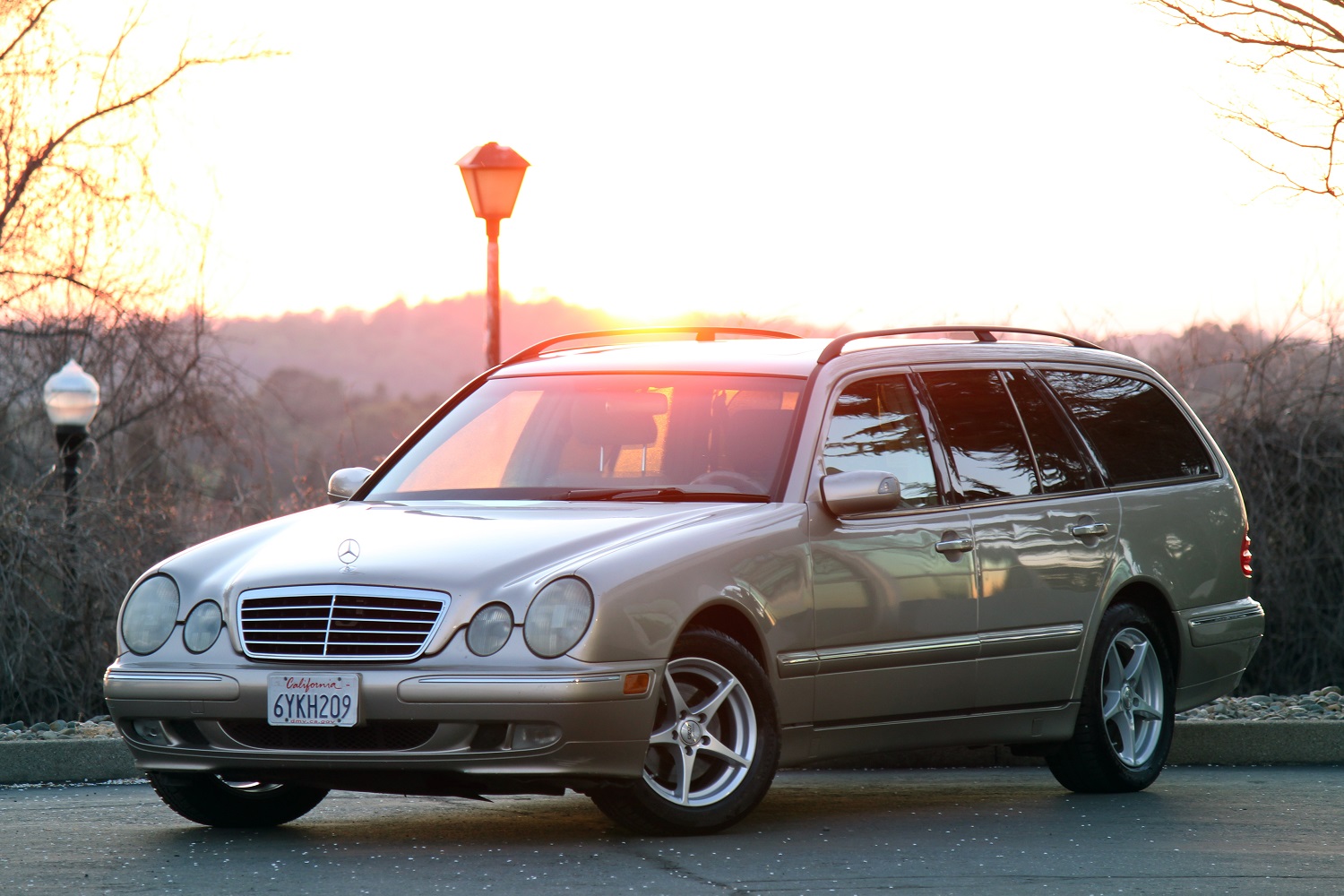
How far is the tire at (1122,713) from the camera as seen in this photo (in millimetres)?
8242

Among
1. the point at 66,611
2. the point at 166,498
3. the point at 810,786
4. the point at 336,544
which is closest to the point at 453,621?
the point at 336,544

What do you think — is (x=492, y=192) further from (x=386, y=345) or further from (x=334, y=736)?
(x=386, y=345)

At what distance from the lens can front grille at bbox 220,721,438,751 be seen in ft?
20.4

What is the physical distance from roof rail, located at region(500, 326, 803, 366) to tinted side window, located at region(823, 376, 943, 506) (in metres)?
0.79

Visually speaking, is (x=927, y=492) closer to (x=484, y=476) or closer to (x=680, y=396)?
(x=680, y=396)

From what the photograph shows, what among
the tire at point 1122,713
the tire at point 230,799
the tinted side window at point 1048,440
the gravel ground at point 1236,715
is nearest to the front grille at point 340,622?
the tire at point 230,799

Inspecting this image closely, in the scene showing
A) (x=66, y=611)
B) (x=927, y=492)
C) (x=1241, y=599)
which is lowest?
(x=66, y=611)

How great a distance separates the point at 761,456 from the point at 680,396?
47 cm

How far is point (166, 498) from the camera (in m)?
16.4

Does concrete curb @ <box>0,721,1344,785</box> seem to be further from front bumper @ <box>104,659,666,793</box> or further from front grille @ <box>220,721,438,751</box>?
front grille @ <box>220,721,438,751</box>

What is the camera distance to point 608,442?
301 inches

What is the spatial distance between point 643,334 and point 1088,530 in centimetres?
213

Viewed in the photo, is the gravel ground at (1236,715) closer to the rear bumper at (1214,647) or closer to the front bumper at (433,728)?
the rear bumper at (1214,647)

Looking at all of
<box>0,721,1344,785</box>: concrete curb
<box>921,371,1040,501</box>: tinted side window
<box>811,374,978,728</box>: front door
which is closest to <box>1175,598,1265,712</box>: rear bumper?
<box>0,721,1344,785</box>: concrete curb
